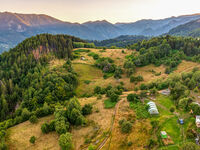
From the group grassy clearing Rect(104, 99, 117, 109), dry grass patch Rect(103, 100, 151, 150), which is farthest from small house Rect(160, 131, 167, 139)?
grassy clearing Rect(104, 99, 117, 109)

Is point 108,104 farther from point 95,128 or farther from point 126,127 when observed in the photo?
point 126,127

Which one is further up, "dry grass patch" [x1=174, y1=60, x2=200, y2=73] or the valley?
"dry grass patch" [x1=174, y1=60, x2=200, y2=73]

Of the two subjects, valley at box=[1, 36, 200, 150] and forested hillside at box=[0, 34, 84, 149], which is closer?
valley at box=[1, 36, 200, 150]

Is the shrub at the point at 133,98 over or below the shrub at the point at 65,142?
over

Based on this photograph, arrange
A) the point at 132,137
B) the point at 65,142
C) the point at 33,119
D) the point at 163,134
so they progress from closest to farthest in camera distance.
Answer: the point at 65,142 < the point at 163,134 < the point at 132,137 < the point at 33,119

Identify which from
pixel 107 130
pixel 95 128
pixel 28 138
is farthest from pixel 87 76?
pixel 28 138

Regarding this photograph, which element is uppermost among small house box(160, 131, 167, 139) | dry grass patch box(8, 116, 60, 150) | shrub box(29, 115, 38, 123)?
small house box(160, 131, 167, 139)

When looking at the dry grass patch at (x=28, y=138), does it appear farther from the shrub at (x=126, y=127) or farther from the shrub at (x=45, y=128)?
the shrub at (x=126, y=127)

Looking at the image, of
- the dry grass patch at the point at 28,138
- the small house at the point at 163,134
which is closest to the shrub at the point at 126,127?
the small house at the point at 163,134

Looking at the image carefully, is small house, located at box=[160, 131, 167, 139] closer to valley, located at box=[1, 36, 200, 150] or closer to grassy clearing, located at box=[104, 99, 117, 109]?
valley, located at box=[1, 36, 200, 150]
